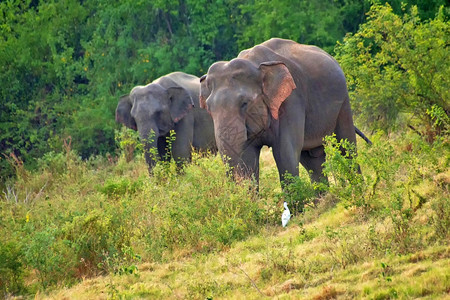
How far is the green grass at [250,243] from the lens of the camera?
24.5ft

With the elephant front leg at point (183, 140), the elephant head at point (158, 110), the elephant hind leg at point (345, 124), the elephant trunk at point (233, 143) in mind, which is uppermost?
the elephant trunk at point (233, 143)

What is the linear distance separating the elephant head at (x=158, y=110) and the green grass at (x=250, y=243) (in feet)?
13.8

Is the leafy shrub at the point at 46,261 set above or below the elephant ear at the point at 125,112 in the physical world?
above

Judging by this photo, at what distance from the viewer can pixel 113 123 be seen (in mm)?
25062

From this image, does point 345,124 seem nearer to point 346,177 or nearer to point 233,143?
point 233,143

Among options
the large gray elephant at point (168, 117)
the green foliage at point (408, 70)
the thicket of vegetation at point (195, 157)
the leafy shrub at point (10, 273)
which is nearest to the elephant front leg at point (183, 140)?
the large gray elephant at point (168, 117)

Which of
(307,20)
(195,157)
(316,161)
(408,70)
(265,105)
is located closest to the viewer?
(265,105)

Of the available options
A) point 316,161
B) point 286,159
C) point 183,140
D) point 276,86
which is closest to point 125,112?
point 183,140

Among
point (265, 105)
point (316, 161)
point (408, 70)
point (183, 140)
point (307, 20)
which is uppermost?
point (265, 105)

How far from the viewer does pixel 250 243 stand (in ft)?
30.2

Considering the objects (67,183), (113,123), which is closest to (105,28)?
(113,123)

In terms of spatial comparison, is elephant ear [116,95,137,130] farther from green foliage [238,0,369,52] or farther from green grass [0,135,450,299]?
green foliage [238,0,369,52]

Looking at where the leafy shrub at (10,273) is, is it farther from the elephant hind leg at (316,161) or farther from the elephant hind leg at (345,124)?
the elephant hind leg at (345,124)

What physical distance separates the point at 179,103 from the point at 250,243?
291 inches
